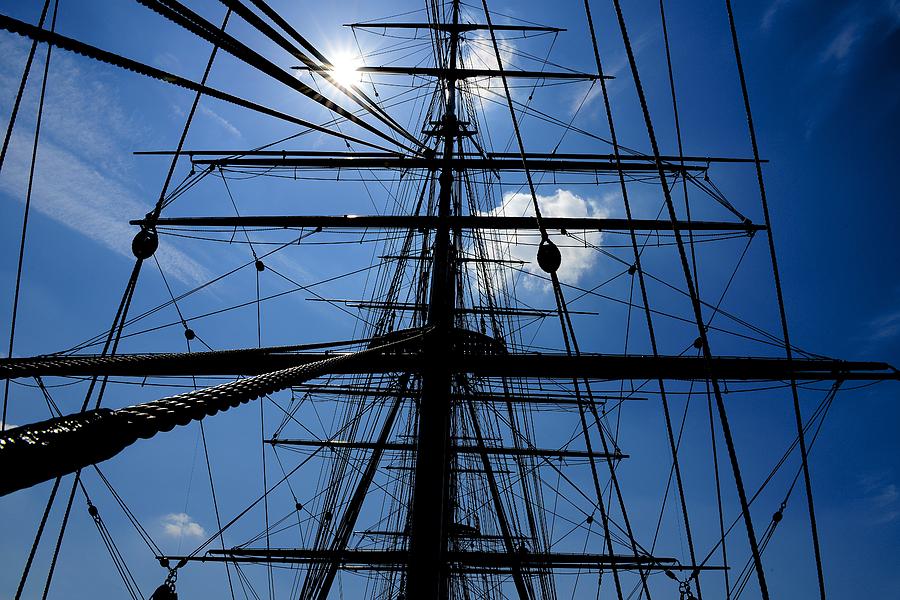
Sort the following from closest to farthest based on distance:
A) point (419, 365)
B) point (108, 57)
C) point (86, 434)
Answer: point (86, 434), point (108, 57), point (419, 365)

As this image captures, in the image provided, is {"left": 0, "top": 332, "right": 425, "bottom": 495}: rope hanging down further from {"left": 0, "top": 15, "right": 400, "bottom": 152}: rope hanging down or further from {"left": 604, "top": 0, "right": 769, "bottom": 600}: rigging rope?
{"left": 604, "top": 0, "right": 769, "bottom": 600}: rigging rope

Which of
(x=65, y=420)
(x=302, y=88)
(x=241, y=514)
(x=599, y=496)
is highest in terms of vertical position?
(x=302, y=88)

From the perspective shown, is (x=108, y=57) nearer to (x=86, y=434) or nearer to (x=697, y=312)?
(x=86, y=434)

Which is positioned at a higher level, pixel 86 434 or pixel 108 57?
pixel 108 57

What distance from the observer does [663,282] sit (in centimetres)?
768

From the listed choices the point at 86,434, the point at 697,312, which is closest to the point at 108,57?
the point at 86,434

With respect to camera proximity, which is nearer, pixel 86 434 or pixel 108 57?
pixel 86 434

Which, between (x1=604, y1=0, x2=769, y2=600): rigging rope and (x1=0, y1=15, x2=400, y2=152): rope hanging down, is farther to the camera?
(x1=604, y1=0, x2=769, y2=600): rigging rope

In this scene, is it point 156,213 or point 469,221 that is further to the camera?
point 469,221

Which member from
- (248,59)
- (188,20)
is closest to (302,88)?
(248,59)

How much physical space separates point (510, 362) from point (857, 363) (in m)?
4.73

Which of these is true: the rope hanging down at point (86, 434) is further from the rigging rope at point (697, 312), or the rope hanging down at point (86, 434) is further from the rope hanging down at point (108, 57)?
the rigging rope at point (697, 312)

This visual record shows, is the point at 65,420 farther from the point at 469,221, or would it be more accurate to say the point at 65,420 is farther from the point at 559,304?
the point at 469,221

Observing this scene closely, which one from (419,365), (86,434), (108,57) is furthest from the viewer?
(419,365)
